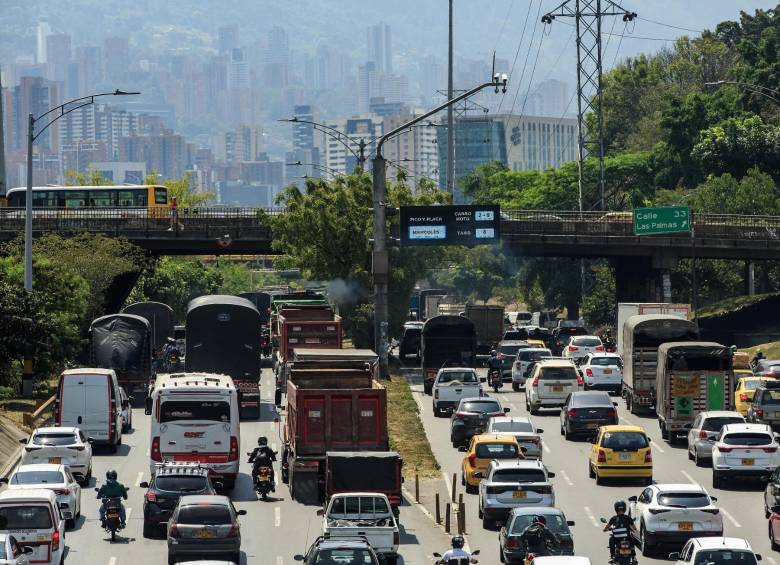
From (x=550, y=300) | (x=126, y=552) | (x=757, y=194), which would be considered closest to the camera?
(x=126, y=552)

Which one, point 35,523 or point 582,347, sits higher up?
point 582,347

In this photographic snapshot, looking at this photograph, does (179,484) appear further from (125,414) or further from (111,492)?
(125,414)

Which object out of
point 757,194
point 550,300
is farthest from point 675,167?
point 757,194

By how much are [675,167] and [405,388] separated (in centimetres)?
8496

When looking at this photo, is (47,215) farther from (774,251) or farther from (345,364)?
(345,364)

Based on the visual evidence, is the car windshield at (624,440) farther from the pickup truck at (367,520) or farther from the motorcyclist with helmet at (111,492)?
the motorcyclist with helmet at (111,492)

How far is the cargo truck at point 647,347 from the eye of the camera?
5341cm

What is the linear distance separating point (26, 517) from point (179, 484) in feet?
16.2

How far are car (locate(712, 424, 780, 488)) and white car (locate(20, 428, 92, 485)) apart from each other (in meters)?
14.5

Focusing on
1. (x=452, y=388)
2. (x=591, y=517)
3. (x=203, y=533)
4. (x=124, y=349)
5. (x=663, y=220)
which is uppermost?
(x=663, y=220)

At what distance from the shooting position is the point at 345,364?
43.7m

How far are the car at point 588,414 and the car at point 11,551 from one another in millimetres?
23138

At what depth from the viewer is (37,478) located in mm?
33688

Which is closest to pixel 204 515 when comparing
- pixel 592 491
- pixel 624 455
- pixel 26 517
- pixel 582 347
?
Answer: pixel 26 517
